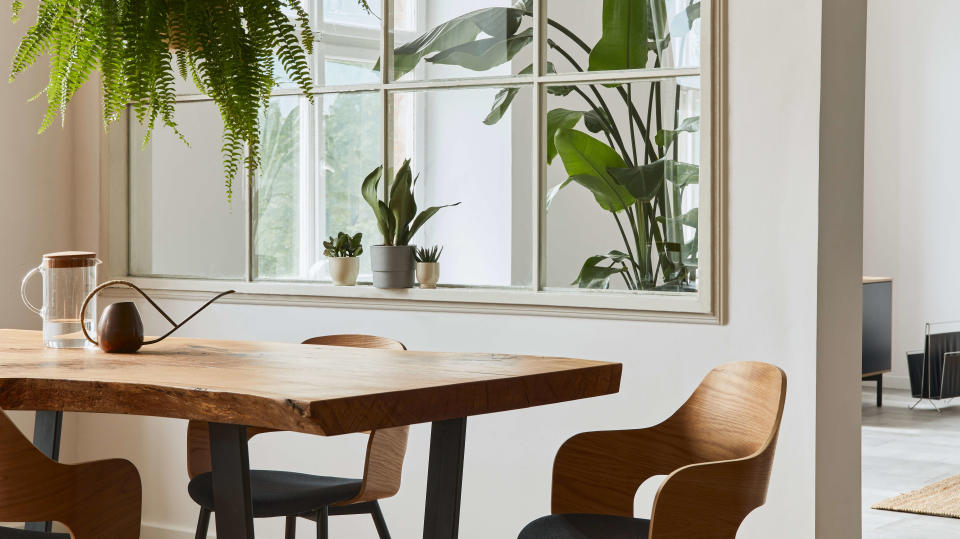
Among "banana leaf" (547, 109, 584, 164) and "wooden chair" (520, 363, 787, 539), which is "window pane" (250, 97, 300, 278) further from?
"wooden chair" (520, 363, 787, 539)

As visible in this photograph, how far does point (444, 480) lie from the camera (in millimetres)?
2158

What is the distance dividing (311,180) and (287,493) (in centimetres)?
156

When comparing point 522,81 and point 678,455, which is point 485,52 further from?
point 678,455

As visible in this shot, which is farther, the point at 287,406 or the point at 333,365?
the point at 333,365

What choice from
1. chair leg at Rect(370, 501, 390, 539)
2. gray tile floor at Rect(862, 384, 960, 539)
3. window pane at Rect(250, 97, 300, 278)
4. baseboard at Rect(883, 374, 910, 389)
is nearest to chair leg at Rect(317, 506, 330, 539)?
chair leg at Rect(370, 501, 390, 539)

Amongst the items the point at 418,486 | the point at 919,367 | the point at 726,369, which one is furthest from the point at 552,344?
the point at 919,367

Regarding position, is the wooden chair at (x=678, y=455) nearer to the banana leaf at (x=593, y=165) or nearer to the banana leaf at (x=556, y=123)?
the banana leaf at (x=593, y=165)

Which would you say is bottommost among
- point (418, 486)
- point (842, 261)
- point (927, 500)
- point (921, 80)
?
point (927, 500)

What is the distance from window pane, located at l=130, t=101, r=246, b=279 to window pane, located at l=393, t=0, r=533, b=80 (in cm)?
84

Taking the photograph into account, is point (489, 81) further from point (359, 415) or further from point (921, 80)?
point (921, 80)

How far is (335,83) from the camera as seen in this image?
378 cm

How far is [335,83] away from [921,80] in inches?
239

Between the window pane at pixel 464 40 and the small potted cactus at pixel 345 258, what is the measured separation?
554mm

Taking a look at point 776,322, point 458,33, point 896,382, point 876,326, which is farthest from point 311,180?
point 896,382
